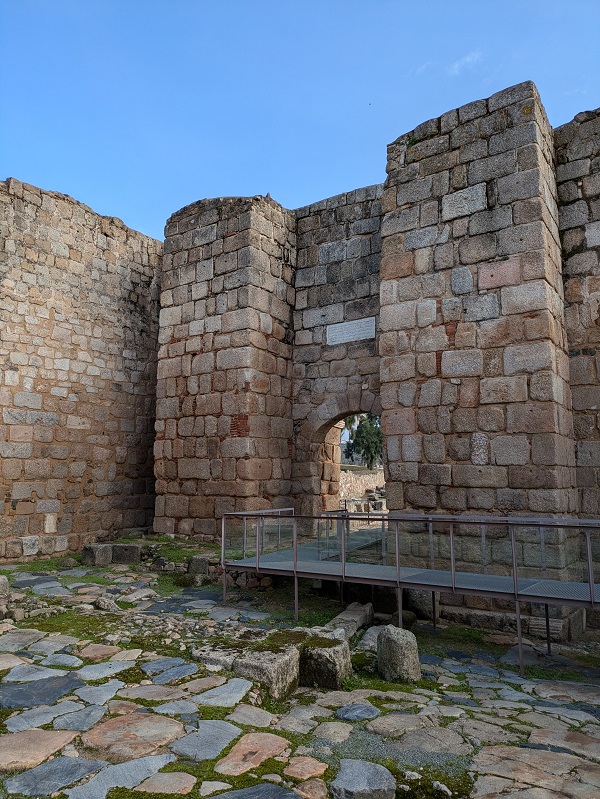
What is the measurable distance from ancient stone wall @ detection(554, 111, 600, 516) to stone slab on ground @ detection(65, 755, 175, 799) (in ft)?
18.3

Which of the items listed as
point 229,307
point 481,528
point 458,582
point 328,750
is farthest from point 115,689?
point 229,307

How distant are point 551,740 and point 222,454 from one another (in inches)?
234

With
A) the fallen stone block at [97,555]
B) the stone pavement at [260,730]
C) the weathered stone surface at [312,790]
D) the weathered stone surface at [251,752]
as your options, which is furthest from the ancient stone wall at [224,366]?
the weathered stone surface at [312,790]

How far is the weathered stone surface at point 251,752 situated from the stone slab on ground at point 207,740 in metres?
0.07

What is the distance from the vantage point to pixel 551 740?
10.7 ft

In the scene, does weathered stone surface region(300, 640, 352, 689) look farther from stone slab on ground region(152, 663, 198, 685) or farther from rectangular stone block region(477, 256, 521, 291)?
rectangular stone block region(477, 256, 521, 291)

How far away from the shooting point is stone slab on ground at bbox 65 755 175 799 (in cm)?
248

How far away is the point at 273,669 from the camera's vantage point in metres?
3.84

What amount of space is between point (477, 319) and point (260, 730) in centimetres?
498

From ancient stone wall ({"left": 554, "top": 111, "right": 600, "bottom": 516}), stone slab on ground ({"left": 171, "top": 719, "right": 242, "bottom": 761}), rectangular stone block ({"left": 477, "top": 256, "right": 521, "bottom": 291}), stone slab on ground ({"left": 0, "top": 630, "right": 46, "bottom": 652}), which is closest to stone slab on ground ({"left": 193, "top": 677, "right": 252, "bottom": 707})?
stone slab on ground ({"left": 171, "top": 719, "right": 242, "bottom": 761})

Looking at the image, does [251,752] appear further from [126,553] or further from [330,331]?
[330,331]

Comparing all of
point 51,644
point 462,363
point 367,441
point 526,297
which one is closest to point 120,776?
point 51,644

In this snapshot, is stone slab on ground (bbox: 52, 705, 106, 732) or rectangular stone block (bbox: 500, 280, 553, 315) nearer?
stone slab on ground (bbox: 52, 705, 106, 732)

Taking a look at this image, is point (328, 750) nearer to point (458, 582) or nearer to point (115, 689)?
point (115, 689)
